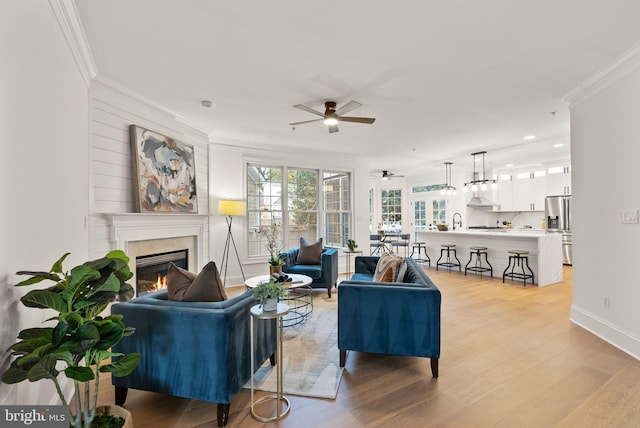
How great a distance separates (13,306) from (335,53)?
282cm

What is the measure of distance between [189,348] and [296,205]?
4709 millimetres

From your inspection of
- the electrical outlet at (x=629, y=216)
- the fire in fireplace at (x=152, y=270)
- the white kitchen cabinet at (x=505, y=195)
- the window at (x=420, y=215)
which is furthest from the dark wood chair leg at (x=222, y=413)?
the white kitchen cabinet at (x=505, y=195)

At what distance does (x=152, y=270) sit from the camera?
423cm

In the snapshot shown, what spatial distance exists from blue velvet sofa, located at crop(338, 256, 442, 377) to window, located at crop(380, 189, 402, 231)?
790 cm

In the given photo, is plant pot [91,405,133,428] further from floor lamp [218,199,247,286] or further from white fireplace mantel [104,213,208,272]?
floor lamp [218,199,247,286]

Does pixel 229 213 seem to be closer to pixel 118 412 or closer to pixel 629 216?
pixel 118 412

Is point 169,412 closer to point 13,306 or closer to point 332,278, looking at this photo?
point 13,306

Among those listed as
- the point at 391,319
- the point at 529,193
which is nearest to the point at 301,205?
the point at 391,319

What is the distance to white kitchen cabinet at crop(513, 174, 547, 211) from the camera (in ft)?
26.7

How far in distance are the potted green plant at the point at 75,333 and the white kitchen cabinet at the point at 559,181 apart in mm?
9409

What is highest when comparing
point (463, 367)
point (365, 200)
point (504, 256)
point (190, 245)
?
point (365, 200)

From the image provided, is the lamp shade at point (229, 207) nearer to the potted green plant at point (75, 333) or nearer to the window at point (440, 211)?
the potted green plant at point (75, 333)

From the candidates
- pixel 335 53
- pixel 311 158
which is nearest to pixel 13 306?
pixel 335 53

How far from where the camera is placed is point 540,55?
2846mm
